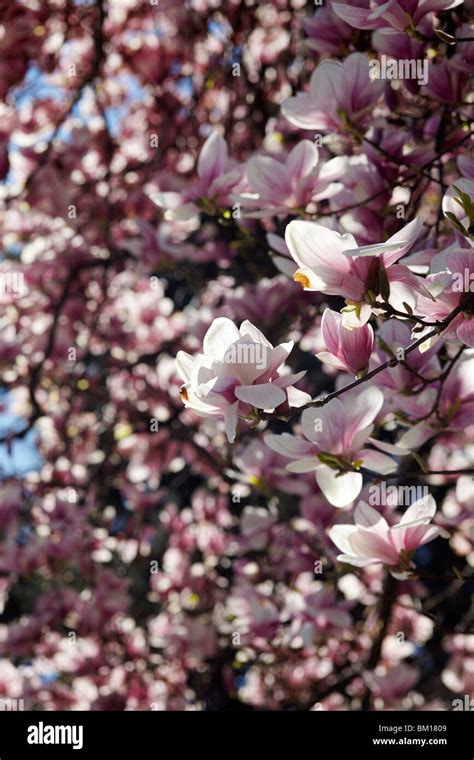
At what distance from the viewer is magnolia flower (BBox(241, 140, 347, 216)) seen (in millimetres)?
902

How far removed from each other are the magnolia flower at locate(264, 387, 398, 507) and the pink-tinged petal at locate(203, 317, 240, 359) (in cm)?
11

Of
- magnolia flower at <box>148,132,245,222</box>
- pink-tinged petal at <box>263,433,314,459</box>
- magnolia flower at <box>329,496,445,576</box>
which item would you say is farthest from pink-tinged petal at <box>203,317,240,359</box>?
magnolia flower at <box>148,132,245,222</box>

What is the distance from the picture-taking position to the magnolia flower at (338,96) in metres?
0.92

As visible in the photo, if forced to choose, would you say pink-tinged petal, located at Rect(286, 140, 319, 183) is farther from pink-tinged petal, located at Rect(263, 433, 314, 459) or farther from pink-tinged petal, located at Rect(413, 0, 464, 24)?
pink-tinged petal, located at Rect(263, 433, 314, 459)

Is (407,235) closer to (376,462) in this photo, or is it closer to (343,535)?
(376,462)

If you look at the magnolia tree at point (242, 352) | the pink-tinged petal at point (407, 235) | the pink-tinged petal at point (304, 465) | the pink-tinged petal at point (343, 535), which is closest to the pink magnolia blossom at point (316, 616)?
the magnolia tree at point (242, 352)

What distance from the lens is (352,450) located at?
2.49 ft

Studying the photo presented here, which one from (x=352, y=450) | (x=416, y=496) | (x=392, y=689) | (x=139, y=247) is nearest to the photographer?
(x=352, y=450)

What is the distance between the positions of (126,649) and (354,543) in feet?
4.46

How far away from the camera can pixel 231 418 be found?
672 millimetres

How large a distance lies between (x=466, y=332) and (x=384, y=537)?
0.25 metres

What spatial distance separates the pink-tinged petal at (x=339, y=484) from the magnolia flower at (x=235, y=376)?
A: 105 mm
